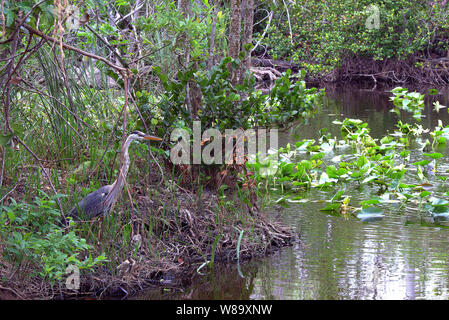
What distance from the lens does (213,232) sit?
175 inches

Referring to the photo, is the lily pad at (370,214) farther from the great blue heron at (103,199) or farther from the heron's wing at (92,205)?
the heron's wing at (92,205)

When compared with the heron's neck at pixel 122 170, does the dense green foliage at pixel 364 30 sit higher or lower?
higher

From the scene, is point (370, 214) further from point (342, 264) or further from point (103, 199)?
point (103, 199)

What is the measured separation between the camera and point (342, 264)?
4176mm

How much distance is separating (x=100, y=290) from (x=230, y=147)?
5.13ft

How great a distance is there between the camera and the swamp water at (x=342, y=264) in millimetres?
3803

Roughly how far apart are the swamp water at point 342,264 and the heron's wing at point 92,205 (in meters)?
0.65

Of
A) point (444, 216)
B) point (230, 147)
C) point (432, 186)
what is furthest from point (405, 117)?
point (230, 147)

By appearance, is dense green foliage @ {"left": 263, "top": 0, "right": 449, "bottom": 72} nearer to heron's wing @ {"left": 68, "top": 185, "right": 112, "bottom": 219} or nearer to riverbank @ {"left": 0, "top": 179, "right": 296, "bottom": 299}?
riverbank @ {"left": 0, "top": 179, "right": 296, "bottom": 299}

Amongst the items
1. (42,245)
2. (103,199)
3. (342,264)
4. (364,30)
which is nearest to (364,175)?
(342,264)

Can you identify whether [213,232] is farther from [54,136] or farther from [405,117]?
[405,117]

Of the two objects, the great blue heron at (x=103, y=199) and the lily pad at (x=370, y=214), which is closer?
the great blue heron at (x=103, y=199)

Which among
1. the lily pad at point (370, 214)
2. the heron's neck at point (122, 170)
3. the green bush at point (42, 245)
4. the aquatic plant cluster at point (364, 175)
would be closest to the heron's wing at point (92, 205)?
the heron's neck at point (122, 170)

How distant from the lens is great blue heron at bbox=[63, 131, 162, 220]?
12.9 ft
